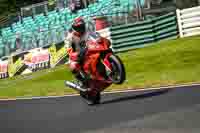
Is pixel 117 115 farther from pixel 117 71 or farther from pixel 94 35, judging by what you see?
pixel 94 35

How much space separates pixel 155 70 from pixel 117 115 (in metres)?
7.24

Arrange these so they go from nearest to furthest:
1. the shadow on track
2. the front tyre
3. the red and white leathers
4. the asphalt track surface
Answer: the asphalt track surface, the front tyre, the red and white leathers, the shadow on track

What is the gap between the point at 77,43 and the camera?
34.9 feet

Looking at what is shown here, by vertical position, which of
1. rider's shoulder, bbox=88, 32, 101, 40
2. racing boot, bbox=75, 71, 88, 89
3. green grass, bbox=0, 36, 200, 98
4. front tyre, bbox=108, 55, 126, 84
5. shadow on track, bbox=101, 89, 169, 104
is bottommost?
green grass, bbox=0, 36, 200, 98

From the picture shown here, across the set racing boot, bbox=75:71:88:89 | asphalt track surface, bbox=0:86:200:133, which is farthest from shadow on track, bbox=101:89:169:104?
racing boot, bbox=75:71:88:89

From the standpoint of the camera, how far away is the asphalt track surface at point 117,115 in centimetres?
782

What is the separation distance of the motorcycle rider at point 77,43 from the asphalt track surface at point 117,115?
101 centimetres

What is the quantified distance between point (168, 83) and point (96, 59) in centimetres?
286

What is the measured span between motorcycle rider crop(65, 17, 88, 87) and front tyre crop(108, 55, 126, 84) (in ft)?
2.58

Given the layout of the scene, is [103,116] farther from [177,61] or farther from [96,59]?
[177,61]

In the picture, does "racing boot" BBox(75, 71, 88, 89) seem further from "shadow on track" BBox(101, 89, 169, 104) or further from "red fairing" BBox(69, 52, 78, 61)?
"shadow on track" BBox(101, 89, 169, 104)

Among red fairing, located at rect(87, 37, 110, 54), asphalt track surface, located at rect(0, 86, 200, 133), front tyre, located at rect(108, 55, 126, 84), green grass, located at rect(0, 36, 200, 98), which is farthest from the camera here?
green grass, located at rect(0, 36, 200, 98)

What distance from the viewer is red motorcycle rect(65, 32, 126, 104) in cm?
1012

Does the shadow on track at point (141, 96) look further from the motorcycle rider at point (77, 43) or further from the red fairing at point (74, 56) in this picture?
the red fairing at point (74, 56)
